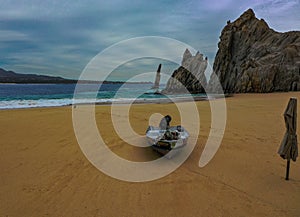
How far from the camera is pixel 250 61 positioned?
1580 inches

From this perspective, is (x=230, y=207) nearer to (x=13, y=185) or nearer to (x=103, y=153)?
(x=103, y=153)

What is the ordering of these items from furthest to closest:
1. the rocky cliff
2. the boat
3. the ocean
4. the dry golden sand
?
the rocky cliff < the ocean < the boat < the dry golden sand

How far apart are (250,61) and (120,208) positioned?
140ft

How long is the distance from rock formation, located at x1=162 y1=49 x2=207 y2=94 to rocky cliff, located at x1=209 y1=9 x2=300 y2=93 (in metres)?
5.27

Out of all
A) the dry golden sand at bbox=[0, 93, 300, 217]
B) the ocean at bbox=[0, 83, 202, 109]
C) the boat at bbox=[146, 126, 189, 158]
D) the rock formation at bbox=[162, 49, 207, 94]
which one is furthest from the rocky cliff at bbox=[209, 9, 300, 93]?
the boat at bbox=[146, 126, 189, 158]

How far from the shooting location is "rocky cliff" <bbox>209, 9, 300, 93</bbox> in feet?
120

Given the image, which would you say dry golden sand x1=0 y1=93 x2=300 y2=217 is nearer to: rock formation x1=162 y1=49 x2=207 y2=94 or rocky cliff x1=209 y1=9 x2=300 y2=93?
rocky cliff x1=209 y1=9 x2=300 y2=93

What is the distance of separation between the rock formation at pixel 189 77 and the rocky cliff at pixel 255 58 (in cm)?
527

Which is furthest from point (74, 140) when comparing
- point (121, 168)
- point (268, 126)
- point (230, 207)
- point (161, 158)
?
point (268, 126)

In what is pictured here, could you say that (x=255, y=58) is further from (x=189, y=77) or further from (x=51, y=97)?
(x=51, y=97)

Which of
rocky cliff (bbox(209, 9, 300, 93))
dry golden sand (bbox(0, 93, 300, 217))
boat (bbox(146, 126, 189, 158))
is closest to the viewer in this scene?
dry golden sand (bbox(0, 93, 300, 217))

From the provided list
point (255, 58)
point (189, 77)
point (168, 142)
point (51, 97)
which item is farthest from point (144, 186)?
point (189, 77)

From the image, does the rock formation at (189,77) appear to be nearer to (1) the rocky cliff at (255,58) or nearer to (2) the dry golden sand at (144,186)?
(1) the rocky cliff at (255,58)

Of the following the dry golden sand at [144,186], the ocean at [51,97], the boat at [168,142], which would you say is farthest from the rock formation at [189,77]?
the boat at [168,142]
